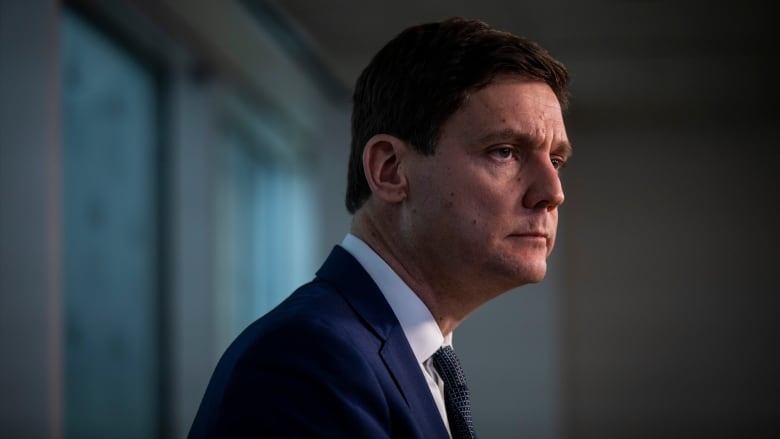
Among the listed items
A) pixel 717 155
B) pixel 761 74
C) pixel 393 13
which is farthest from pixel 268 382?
pixel 717 155

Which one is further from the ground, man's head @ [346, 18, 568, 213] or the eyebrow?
man's head @ [346, 18, 568, 213]

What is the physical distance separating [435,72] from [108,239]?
10.9 feet

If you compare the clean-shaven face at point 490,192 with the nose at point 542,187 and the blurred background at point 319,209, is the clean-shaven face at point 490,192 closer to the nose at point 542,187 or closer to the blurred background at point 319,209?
the nose at point 542,187

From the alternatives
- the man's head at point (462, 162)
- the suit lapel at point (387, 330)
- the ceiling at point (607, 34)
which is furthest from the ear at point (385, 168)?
the ceiling at point (607, 34)

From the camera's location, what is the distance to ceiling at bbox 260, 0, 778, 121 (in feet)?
14.2

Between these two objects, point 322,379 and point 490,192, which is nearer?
point 322,379

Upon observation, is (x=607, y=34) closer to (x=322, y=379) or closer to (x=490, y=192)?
(x=490, y=192)

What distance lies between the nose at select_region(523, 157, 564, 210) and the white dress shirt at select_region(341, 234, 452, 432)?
0.80ft

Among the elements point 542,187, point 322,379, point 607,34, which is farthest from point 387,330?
point 607,34

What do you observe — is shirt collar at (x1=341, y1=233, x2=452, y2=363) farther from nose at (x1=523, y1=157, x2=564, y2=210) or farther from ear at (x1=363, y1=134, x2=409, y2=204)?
nose at (x1=523, y1=157, x2=564, y2=210)

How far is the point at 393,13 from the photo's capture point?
4379 mm

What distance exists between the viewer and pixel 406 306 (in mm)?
1423

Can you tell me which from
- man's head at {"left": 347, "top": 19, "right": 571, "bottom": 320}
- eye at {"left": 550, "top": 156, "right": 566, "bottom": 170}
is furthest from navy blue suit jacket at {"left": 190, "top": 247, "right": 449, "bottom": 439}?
eye at {"left": 550, "top": 156, "right": 566, "bottom": 170}

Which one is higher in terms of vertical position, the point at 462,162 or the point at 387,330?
the point at 462,162
